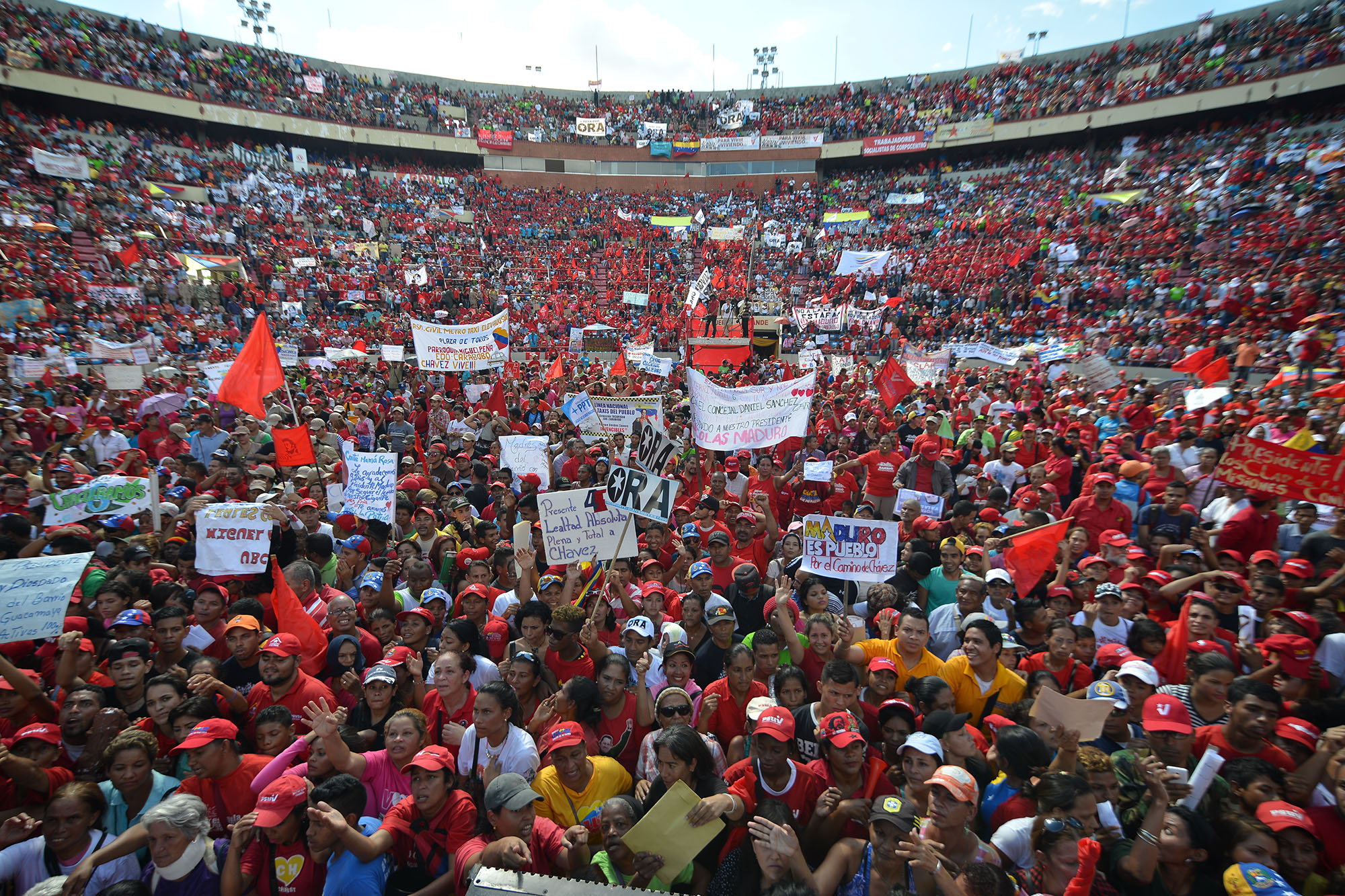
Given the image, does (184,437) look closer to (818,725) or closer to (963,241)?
(818,725)

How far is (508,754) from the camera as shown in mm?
3682

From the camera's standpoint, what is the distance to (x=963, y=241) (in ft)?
103

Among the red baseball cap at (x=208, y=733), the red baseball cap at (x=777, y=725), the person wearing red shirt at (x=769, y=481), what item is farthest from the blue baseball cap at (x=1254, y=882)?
the person wearing red shirt at (x=769, y=481)

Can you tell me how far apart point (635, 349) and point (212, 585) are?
14.4 metres

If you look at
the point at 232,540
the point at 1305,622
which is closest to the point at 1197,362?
the point at 1305,622

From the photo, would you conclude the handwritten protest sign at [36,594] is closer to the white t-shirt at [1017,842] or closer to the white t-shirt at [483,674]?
the white t-shirt at [483,674]

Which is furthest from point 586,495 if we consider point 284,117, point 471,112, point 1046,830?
point 471,112

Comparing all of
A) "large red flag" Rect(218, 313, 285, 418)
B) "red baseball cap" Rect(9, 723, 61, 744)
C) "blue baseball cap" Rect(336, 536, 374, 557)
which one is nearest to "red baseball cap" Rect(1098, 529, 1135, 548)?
"blue baseball cap" Rect(336, 536, 374, 557)

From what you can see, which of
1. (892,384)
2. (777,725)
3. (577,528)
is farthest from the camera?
(892,384)

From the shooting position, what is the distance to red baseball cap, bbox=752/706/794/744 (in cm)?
330

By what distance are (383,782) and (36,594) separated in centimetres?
288

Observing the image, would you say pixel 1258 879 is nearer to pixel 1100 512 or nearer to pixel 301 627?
pixel 1100 512

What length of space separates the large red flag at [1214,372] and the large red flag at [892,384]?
4286 mm

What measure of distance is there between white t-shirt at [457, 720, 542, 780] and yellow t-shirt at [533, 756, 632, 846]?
0.61 feet
